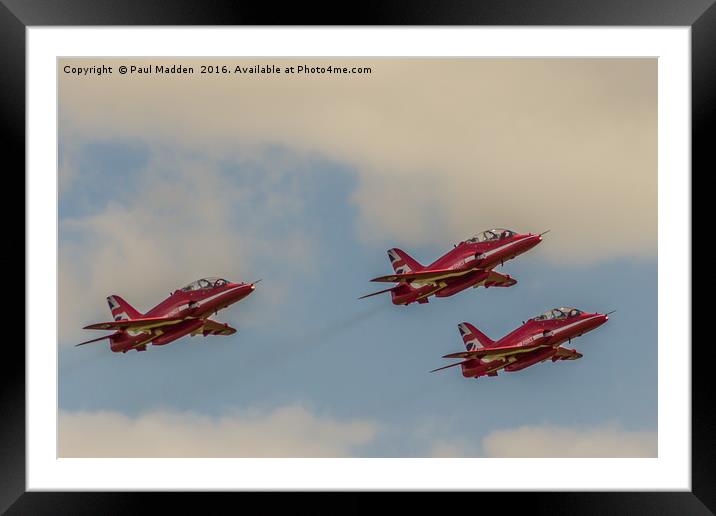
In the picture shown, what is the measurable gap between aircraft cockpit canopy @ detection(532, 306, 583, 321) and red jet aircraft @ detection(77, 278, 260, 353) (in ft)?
27.1

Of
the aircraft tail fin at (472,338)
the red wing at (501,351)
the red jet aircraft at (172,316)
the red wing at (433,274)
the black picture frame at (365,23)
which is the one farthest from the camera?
the aircraft tail fin at (472,338)

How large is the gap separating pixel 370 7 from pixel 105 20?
523 centimetres

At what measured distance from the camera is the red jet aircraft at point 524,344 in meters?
30.0

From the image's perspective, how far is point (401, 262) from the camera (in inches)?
1235

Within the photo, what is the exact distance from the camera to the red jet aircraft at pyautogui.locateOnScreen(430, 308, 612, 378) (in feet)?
98.4

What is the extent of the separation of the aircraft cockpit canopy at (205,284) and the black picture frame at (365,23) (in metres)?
6.91

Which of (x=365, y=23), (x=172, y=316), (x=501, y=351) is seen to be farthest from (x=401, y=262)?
(x=365, y=23)

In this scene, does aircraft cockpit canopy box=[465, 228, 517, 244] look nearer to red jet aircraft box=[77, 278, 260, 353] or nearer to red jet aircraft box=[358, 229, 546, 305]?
red jet aircraft box=[358, 229, 546, 305]

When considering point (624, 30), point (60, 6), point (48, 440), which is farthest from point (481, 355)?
point (60, 6)

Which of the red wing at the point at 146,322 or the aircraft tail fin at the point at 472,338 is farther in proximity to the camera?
the aircraft tail fin at the point at 472,338

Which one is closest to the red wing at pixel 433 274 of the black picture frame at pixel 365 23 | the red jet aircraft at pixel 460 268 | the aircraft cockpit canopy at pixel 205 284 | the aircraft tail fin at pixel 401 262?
the red jet aircraft at pixel 460 268

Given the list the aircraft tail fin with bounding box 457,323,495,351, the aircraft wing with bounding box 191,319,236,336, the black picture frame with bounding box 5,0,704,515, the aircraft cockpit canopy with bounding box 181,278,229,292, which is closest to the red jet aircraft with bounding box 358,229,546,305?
the aircraft tail fin with bounding box 457,323,495,351

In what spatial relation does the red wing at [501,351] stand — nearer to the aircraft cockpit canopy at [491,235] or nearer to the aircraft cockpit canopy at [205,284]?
the aircraft cockpit canopy at [491,235]

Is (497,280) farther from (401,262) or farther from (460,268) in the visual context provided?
(401,262)
